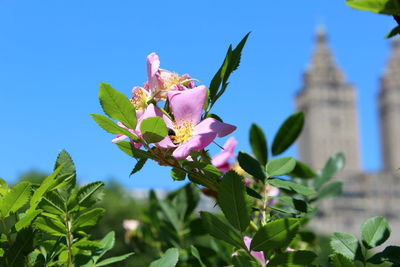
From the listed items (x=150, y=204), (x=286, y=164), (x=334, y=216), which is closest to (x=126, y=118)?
(x=286, y=164)

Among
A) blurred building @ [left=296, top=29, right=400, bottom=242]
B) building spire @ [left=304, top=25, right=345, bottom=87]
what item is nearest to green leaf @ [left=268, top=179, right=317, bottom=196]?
blurred building @ [left=296, top=29, right=400, bottom=242]

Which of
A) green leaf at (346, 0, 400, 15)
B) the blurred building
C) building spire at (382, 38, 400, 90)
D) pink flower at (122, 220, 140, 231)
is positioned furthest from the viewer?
building spire at (382, 38, 400, 90)

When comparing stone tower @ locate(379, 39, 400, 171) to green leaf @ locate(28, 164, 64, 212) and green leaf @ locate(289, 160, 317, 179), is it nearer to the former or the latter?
green leaf @ locate(289, 160, 317, 179)

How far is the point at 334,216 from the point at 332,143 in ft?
14.7

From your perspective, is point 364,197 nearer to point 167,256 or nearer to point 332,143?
point 332,143

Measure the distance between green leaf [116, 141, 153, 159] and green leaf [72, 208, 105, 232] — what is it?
5cm

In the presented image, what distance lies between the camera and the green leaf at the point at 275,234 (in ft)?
1.02

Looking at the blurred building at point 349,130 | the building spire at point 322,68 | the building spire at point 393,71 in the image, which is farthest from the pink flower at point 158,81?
the building spire at point 322,68

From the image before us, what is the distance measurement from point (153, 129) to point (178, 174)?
0.21 ft

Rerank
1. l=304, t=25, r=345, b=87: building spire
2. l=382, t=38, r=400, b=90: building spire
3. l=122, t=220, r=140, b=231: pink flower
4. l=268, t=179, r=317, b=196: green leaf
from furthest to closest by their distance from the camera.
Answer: l=304, t=25, r=345, b=87: building spire
l=382, t=38, r=400, b=90: building spire
l=122, t=220, r=140, b=231: pink flower
l=268, t=179, r=317, b=196: green leaf

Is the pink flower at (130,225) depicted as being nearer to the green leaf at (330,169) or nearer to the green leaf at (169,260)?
the green leaf at (330,169)

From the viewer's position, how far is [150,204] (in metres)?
0.67

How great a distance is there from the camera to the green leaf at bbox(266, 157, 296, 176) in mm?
412

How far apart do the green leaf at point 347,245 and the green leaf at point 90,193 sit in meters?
0.16
